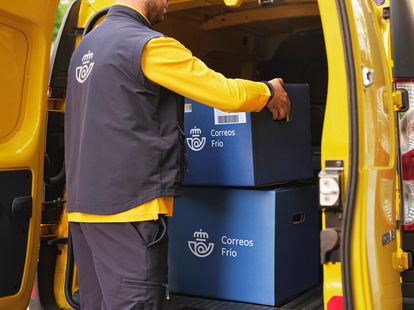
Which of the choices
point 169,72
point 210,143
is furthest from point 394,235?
point 169,72

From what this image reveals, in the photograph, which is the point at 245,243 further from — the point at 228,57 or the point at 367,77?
the point at 228,57

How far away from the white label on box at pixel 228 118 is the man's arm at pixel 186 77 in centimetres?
38

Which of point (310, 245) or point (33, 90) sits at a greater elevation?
point (33, 90)

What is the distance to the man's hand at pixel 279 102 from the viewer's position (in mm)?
2723

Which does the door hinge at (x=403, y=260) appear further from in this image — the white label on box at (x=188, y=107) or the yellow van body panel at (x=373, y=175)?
the white label on box at (x=188, y=107)

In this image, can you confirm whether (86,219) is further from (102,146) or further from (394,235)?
(394,235)

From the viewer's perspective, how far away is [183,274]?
3.16m

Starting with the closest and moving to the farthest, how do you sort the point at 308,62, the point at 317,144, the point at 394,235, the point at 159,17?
the point at 394,235
the point at 159,17
the point at 317,144
the point at 308,62

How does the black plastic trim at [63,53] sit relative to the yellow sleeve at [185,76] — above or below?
above

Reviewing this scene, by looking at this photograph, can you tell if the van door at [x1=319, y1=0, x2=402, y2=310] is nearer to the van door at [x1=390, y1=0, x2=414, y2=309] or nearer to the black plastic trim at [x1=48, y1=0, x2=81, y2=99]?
the van door at [x1=390, y1=0, x2=414, y2=309]

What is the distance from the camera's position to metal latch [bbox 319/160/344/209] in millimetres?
2131

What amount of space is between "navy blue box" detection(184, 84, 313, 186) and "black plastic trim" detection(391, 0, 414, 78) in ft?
1.70

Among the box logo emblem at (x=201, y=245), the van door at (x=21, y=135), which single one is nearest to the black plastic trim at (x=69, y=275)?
the van door at (x=21, y=135)

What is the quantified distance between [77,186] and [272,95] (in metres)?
0.89
